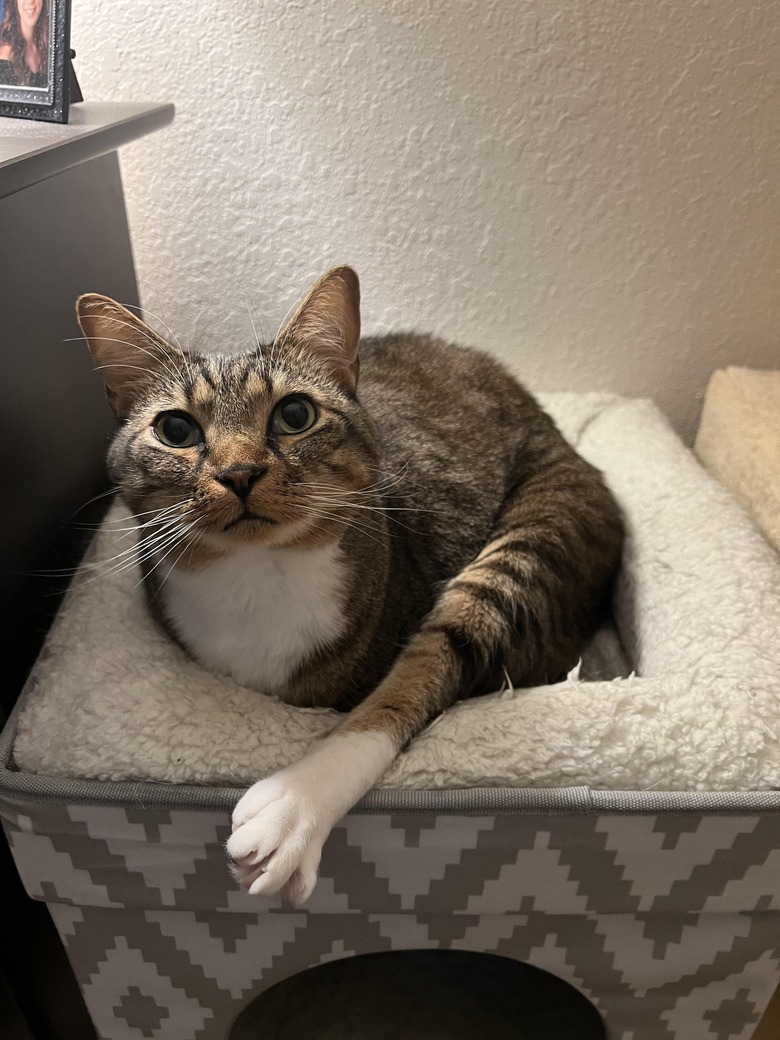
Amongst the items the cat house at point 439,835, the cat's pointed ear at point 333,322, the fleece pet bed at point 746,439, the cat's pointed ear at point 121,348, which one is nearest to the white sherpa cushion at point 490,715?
the cat house at point 439,835

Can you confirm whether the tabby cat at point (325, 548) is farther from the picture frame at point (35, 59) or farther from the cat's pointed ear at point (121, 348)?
the picture frame at point (35, 59)

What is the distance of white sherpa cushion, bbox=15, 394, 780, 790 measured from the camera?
841 mm

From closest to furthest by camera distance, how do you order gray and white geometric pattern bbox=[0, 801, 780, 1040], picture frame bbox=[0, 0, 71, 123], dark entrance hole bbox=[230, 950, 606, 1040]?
gray and white geometric pattern bbox=[0, 801, 780, 1040] < picture frame bbox=[0, 0, 71, 123] < dark entrance hole bbox=[230, 950, 606, 1040]

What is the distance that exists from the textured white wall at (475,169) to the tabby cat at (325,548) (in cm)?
44

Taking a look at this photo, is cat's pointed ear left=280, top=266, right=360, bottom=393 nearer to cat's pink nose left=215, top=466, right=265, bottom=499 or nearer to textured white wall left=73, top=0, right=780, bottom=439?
cat's pink nose left=215, top=466, right=265, bottom=499

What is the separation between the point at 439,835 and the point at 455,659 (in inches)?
9.4

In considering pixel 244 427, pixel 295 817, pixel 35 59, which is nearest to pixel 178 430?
pixel 244 427

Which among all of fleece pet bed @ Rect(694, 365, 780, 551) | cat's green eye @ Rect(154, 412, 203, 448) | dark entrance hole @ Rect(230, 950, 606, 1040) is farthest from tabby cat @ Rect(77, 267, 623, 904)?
dark entrance hole @ Rect(230, 950, 606, 1040)

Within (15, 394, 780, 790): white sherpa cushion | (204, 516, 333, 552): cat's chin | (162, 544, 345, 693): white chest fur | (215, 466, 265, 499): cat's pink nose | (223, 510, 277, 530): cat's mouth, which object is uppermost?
(215, 466, 265, 499): cat's pink nose

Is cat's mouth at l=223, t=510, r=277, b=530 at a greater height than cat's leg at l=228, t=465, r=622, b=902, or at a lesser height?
greater

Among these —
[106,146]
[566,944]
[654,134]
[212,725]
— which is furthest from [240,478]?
[654,134]

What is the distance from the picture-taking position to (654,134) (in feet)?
4.66

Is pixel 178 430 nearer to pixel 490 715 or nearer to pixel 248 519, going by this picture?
pixel 248 519

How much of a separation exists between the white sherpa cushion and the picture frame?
0.59m
